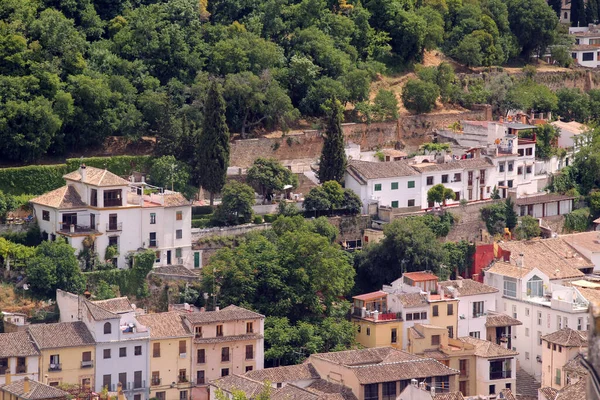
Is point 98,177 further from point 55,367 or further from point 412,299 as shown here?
point 412,299

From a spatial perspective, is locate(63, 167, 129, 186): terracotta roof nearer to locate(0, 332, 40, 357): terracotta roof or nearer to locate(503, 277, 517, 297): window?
locate(0, 332, 40, 357): terracotta roof

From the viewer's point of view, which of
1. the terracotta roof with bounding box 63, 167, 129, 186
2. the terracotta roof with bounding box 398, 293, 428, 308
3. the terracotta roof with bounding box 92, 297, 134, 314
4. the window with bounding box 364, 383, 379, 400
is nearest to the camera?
the window with bounding box 364, 383, 379, 400

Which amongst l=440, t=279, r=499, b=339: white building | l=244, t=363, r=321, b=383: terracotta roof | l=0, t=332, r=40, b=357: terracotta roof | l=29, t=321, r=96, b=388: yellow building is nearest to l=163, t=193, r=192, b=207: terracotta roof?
l=29, t=321, r=96, b=388: yellow building

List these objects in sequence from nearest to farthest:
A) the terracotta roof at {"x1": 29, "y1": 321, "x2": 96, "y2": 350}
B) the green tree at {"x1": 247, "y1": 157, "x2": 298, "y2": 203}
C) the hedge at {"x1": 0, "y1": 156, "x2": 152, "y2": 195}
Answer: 1. the terracotta roof at {"x1": 29, "y1": 321, "x2": 96, "y2": 350}
2. the hedge at {"x1": 0, "y1": 156, "x2": 152, "y2": 195}
3. the green tree at {"x1": 247, "y1": 157, "x2": 298, "y2": 203}

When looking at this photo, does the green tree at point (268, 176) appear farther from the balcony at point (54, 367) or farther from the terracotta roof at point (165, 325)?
the balcony at point (54, 367)

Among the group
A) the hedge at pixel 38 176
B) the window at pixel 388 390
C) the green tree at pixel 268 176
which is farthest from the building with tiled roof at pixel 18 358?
the green tree at pixel 268 176

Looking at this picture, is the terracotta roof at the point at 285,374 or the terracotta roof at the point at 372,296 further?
the terracotta roof at the point at 372,296

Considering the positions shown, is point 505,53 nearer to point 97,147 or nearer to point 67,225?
point 97,147
